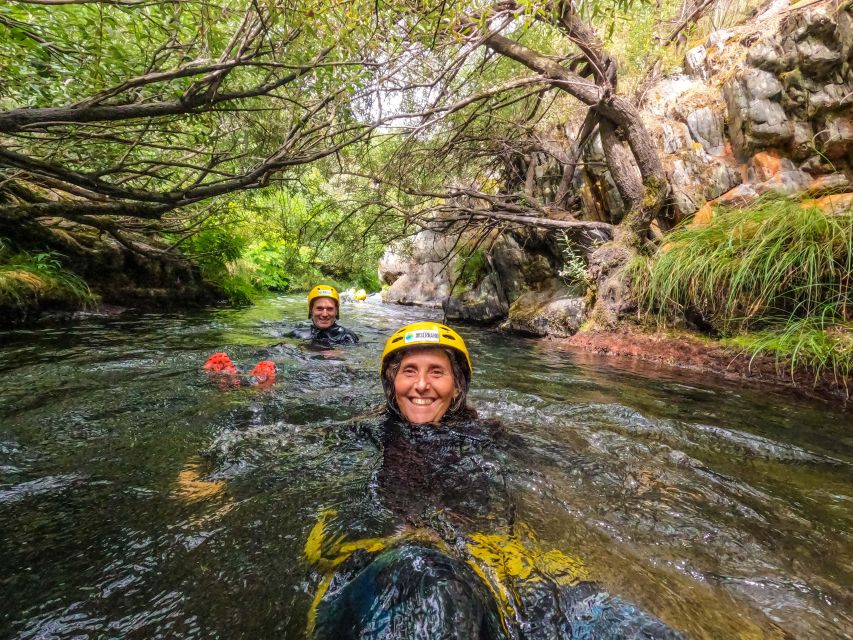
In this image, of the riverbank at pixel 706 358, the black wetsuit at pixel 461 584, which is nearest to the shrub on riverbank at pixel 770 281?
the riverbank at pixel 706 358

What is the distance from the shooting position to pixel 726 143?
285 inches

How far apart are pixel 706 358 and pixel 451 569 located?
532 cm

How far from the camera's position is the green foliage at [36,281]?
566 cm

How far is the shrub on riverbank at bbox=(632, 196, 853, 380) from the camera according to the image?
4.19 m

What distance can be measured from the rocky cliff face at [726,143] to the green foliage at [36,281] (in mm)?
6655

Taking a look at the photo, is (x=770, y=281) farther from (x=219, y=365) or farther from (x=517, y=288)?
(x=219, y=365)

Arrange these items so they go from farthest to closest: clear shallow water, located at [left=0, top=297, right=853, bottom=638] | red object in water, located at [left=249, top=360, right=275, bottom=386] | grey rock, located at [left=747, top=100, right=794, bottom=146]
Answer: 1. grey rock, located at [left=747, top=100, right=794, bottom=146]
2. red object in water, located at [left=249, top=360, right=275, bottom=386]
3. clear shallow water, located at [left=0, top=297, right=853, bottom=638]

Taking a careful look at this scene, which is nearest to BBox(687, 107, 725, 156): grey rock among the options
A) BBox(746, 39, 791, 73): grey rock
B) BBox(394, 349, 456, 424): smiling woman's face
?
BBox(746, 39, 791, 73): grey rock

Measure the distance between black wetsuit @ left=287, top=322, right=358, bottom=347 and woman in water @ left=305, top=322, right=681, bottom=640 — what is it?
402cm

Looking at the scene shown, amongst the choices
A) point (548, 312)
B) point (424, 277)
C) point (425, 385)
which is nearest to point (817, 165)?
point (548, 312)

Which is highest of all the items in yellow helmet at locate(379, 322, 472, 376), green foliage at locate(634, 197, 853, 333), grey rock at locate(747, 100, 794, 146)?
grey rock at locate(747, 100, 794, 146)

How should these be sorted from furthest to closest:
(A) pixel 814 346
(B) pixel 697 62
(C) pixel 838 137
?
(B) pixel 697 62 → (C) pixel 838 137 → (A) pixel 814 346

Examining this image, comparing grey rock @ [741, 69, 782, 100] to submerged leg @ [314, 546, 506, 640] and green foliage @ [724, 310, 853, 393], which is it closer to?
green foliage @ [724, 310, 853, 393]

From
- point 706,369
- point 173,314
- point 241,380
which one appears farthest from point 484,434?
point 173,314
